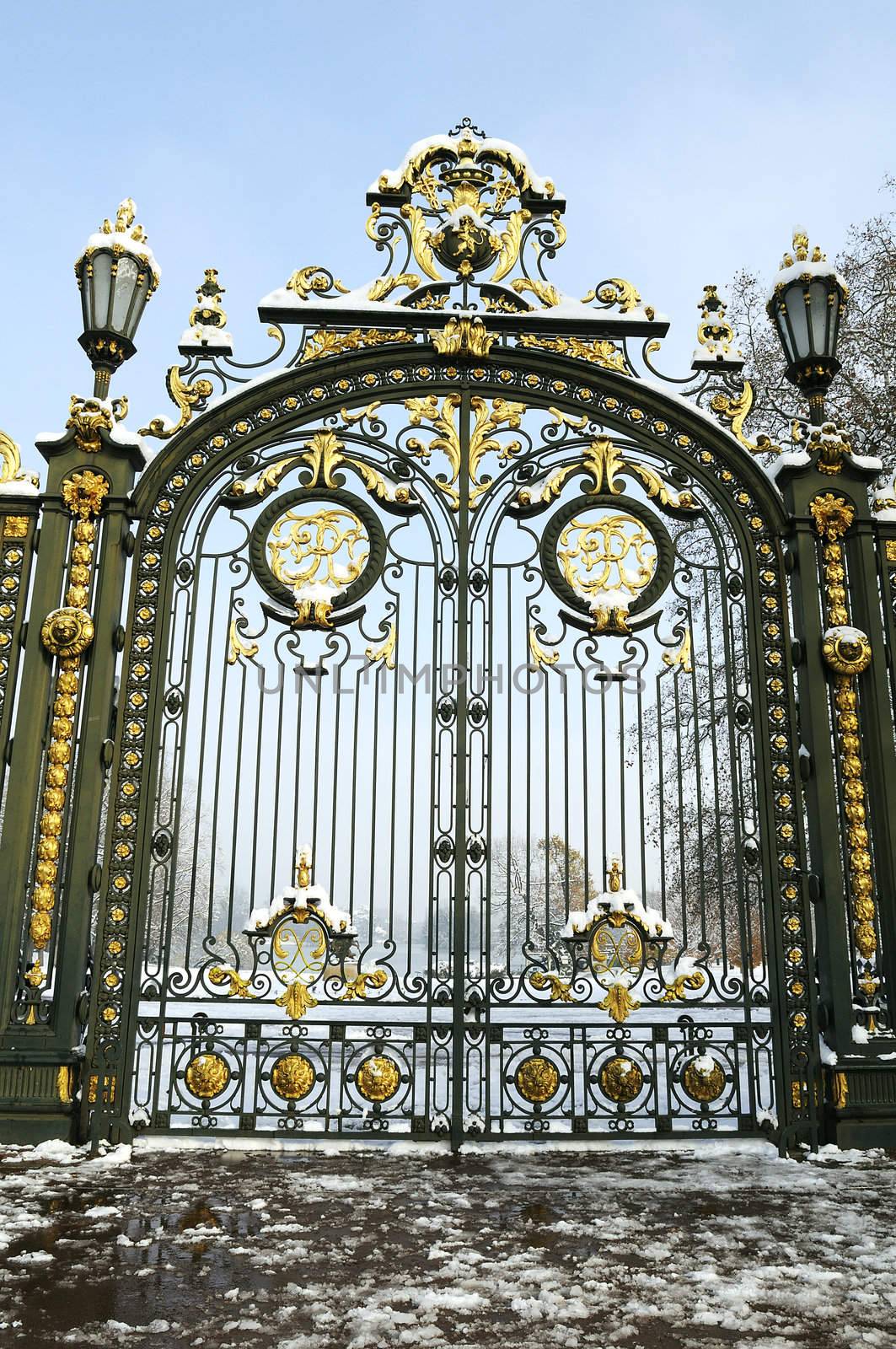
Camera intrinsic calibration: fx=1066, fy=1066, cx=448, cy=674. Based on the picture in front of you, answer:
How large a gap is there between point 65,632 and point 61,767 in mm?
627

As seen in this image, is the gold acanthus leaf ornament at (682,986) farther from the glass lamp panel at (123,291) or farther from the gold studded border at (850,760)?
the glass lamp panel at (123,291)

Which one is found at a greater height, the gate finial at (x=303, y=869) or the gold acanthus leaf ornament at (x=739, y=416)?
the gold acanthus leaf ornament at (x=739, y=416)

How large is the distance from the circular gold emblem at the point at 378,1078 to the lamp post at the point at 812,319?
3835mm

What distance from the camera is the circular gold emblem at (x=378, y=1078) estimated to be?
188 inches

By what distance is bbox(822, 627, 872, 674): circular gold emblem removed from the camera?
5125mm

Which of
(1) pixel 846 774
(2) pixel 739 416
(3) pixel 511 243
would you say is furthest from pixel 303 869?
(3) pixel 511 243

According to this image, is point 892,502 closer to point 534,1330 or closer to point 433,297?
point 433,297

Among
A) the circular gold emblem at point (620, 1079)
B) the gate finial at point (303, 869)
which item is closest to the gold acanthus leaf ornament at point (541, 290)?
the gate finial at point (303, 869)

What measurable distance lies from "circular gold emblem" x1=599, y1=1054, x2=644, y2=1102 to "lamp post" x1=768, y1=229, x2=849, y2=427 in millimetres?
3343

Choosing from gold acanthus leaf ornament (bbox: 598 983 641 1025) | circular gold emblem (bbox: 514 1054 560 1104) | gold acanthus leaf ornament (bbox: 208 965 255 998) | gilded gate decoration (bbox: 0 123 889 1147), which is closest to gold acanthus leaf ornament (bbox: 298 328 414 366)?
gilded gate decoration (bbox: 0 123 889 1147)

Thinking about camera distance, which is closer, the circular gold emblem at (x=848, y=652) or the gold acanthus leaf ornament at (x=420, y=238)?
the circular gold emblem at (x=848, y=652)

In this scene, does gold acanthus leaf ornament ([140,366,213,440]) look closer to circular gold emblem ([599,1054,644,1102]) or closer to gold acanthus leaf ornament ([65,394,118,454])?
gold acanthus leaf ornament ([65,394,118,454])

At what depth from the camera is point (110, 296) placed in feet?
17.6

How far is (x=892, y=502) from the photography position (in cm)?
545
